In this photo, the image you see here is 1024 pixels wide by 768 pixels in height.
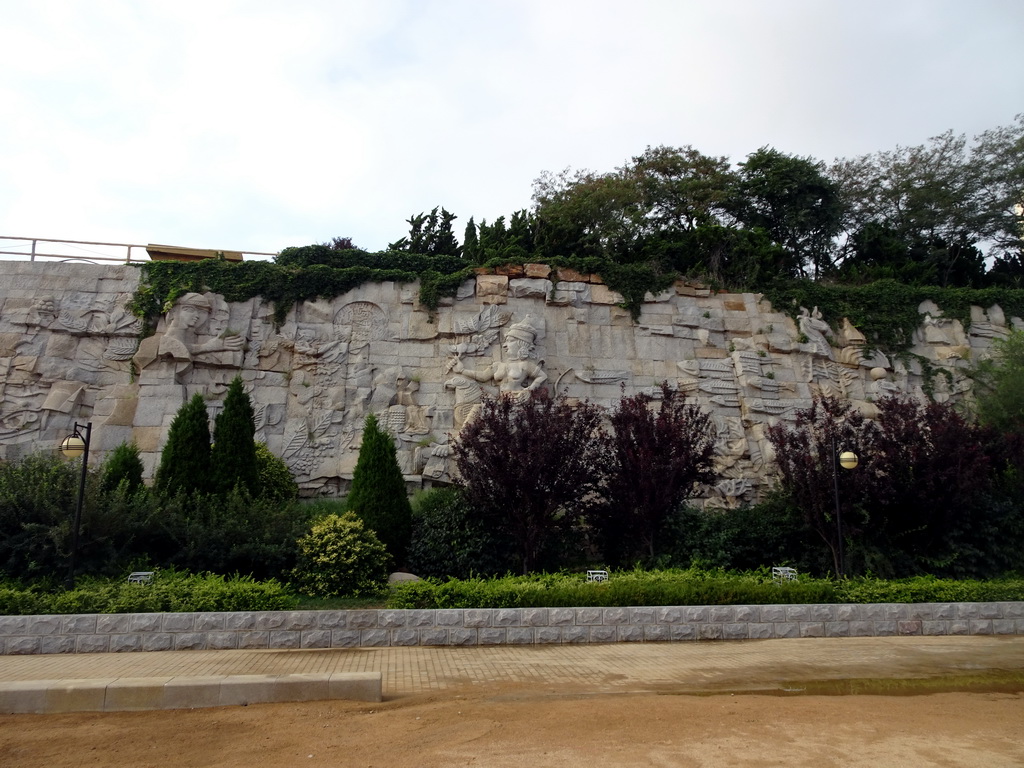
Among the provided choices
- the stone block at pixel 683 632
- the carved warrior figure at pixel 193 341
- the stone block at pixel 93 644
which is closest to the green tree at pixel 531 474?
the stone block at pixel 683 632

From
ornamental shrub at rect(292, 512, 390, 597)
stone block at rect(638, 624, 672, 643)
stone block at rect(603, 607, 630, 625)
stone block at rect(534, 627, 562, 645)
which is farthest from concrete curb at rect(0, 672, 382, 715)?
stone block at rect(638, 624, 672, 643)

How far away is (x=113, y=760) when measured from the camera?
191 inches

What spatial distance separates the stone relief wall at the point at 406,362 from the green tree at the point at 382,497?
2.28 metres

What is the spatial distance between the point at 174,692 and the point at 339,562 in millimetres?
4563

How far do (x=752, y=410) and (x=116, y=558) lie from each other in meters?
13.2

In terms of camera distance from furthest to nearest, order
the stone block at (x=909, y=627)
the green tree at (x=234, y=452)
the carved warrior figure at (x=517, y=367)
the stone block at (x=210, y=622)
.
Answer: the carved warrior figure at (x=517, y=367), the green tree at (x=234, y=452), the stone block at (x=909, y=627), the stone block at (x=210, y=622)

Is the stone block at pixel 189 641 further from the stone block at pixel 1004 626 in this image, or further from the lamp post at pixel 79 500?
the stone block at pixel 1004 626

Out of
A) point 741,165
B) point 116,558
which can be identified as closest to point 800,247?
point 741,165

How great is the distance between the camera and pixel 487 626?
9227mm

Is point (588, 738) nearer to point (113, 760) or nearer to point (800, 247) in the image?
point (113, 760)

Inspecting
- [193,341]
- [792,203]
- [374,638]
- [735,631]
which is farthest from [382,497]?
[792,203]

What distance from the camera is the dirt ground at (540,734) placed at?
4879 mm

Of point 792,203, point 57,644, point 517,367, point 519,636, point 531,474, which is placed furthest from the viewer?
point 792,203

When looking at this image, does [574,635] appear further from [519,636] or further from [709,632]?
[709,632]
